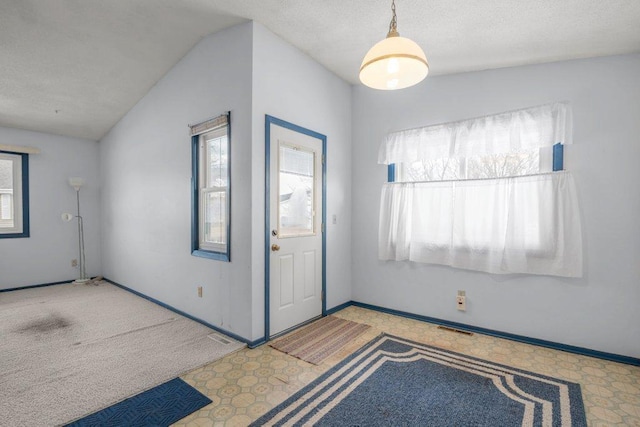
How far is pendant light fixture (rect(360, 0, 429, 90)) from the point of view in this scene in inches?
64.5

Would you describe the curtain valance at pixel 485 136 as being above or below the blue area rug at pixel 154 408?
above

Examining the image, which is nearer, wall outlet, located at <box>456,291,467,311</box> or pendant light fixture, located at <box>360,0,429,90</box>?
pendant light fixture, located at <box>360,0,429,90</box>

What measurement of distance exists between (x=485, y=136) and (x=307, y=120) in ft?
6.03

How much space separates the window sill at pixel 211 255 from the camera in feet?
10.3

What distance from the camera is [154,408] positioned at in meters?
1.99

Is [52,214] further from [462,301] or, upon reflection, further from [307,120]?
[462,301]

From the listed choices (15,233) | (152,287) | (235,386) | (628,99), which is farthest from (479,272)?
(15,233)

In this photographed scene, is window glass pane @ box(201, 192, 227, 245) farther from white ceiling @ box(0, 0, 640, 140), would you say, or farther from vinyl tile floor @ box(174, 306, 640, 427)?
white ceiling @ box(0, 0, 640, 140)

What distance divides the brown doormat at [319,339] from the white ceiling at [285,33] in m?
2.84

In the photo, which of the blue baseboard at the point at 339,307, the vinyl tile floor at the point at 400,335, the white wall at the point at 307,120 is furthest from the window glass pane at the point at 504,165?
the blue baseboard at the point at 339,307

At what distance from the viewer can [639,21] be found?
218 centimetres

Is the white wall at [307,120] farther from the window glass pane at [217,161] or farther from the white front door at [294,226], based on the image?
the window glass pane at [217,161]

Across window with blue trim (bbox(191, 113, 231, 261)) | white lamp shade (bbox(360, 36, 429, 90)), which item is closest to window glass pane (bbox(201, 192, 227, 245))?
window with blue trim (bbox(191, 113, 231, 261))

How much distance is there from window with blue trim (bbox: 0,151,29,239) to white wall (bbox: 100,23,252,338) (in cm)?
Result: 105
